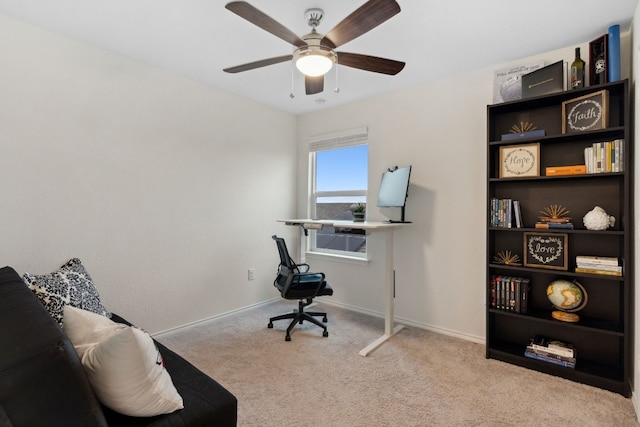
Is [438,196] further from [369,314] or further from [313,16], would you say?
[313,16]

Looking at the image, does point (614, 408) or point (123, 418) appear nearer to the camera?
point (123, 418)

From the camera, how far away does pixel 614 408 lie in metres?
1.87

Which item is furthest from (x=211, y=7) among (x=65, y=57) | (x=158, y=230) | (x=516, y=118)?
(x=516, y=118)

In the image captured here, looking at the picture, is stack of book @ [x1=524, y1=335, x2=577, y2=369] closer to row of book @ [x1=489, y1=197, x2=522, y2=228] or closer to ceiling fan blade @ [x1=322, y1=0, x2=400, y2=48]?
row of book @ [x1=489, y1=197, x2=522, y2=228]

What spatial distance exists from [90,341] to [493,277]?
8.50ft

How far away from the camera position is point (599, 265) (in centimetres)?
209

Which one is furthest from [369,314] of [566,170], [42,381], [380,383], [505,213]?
Answer: [42,381]

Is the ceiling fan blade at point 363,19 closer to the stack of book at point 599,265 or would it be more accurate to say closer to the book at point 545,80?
the book at point 545,80

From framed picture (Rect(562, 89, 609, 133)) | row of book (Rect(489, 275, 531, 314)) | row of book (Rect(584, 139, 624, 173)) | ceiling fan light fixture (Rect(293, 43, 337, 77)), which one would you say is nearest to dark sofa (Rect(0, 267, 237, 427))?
ceiling fan light fixture (Rect(293, 43, 337, 77))

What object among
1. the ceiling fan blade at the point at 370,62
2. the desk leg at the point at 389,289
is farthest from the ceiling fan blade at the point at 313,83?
the desk leg at the point at 389,289

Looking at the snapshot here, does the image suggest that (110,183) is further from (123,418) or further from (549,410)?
(549,410)

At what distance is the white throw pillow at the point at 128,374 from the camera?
992 millimetres

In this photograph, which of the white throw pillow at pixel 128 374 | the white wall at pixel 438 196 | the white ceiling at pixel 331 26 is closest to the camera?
the white throw pillow at pixel 128 374

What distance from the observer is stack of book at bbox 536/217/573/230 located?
2.20 metres
